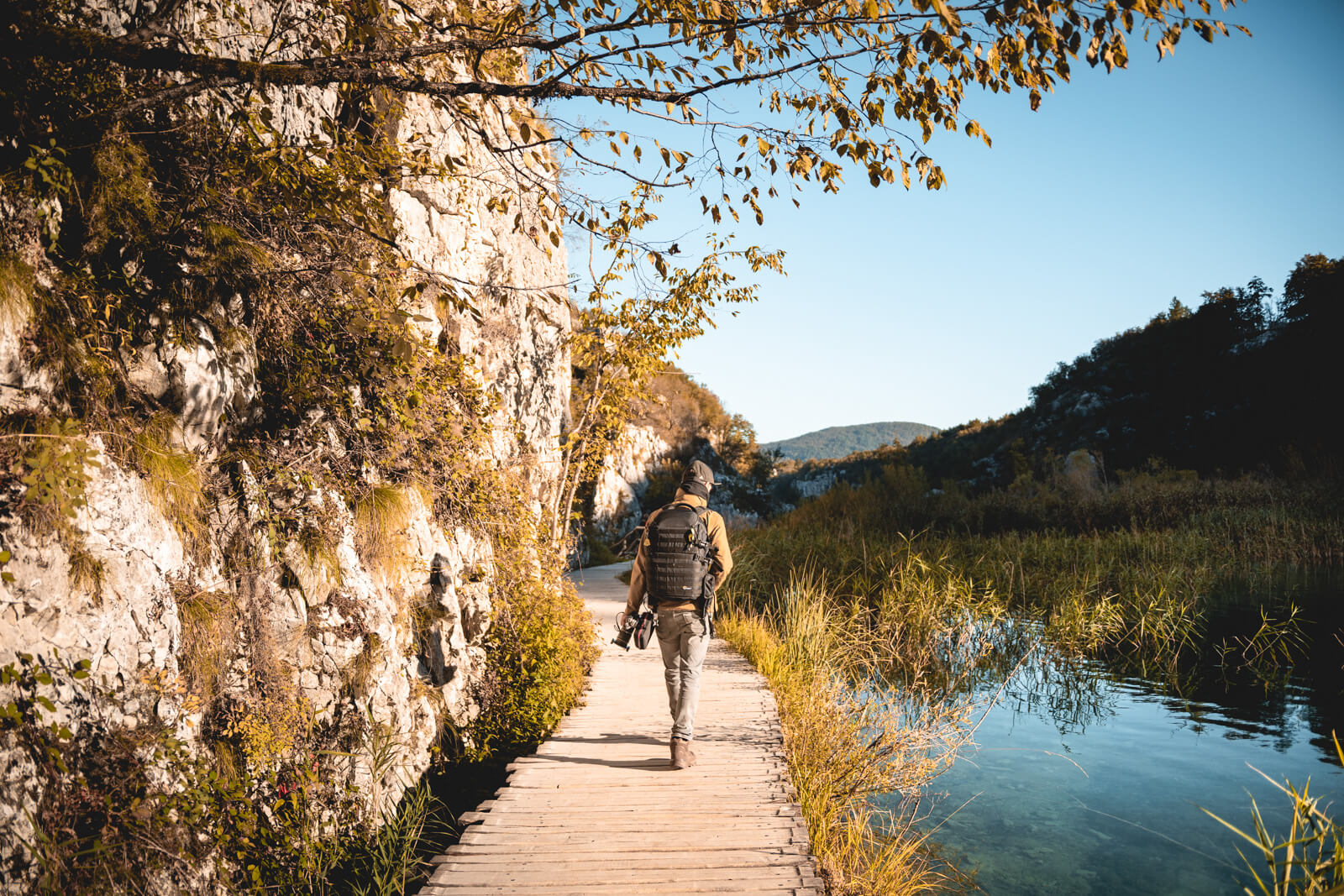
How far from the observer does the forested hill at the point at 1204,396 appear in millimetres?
27516

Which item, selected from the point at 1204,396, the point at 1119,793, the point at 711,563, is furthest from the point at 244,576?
the point at 1204,396

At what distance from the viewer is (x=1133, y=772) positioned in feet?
22.1

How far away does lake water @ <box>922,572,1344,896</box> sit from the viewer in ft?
17.4

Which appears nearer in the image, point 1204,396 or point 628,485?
point 628,485

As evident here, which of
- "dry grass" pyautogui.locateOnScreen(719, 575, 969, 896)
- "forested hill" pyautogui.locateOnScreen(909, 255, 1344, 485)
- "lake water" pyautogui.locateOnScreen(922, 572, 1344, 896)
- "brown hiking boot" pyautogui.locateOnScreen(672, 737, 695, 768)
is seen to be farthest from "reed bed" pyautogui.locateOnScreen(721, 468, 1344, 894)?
"forested hill" pyautogui.locateOnScreen(909, 255, 1344, 485)

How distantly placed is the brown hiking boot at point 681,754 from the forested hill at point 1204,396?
75.9ft

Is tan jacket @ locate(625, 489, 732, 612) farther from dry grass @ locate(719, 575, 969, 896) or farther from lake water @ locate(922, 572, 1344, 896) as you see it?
lake water @ locate(922, 572, 1344, 896)

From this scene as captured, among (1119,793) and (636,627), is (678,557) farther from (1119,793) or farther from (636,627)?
(1119,793)

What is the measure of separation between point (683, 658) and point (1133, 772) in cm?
530

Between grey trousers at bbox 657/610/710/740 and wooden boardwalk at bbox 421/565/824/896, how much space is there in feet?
1.21

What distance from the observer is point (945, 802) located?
6.23 meters

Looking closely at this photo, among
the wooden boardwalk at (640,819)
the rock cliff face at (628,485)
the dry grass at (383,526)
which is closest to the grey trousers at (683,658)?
the wooden boardwalk at (640,819)

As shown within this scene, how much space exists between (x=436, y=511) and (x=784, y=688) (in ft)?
12.7

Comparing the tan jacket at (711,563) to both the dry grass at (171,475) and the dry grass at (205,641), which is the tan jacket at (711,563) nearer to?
the dry grass at (205,641)
